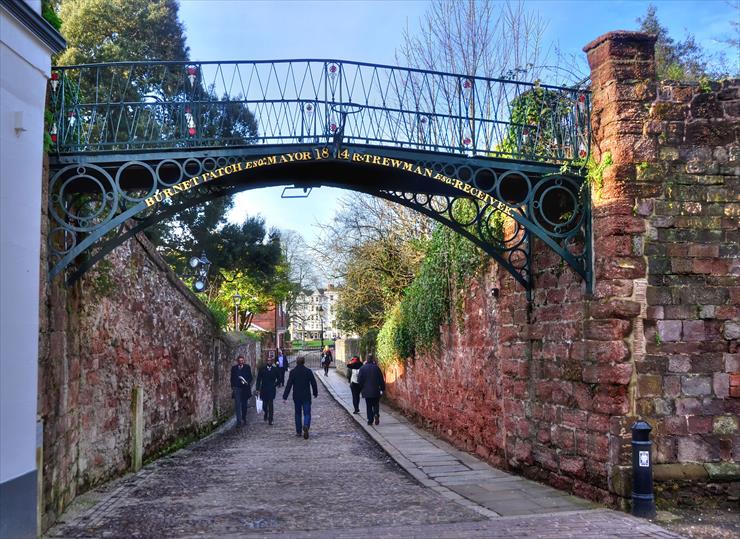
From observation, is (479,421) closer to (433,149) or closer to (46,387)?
(433,149)

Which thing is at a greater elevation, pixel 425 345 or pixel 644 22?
pixel 644 22

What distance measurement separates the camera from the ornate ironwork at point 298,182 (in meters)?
7.95

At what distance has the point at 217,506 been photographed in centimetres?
827

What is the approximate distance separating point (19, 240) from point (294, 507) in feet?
13.3

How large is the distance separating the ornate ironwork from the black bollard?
1793mm

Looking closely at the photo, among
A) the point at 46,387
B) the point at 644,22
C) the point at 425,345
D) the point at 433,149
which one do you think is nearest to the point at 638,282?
the point at 433,149

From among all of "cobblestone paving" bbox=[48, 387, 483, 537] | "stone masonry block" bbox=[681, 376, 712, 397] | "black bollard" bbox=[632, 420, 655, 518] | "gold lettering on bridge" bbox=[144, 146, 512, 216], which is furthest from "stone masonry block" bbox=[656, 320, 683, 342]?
"cobblestone paving" bbox=[48, 387, 483, 537]

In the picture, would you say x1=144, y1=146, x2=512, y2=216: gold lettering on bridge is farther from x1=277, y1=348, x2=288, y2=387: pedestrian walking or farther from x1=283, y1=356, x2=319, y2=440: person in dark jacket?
x1=277, y1=348, x2=288, y2=387: pedestrian walking

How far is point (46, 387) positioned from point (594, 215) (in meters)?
6.04

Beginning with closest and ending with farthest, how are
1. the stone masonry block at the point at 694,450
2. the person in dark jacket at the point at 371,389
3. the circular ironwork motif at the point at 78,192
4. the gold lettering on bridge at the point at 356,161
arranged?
the circular ironwork motif at the point at 78,192, the stone masonry block at the point at 694,450, the gold lettering on bridge at the point at 356,161, the person in dark jacket at the point at 371,389

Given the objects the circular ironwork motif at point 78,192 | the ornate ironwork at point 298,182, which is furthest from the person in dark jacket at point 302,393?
the circular ironwork motif at point 78,192

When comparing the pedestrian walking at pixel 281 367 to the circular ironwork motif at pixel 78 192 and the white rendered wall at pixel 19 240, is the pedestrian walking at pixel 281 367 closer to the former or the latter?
the circular ironwork motif at pixel 78 192

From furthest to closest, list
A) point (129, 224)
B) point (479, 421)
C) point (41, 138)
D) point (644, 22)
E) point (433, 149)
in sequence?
point (644, 22), point (479, 421), point (129, 224), point (433, 149), point (41, 138)

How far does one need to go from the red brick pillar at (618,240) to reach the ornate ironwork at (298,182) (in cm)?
36
